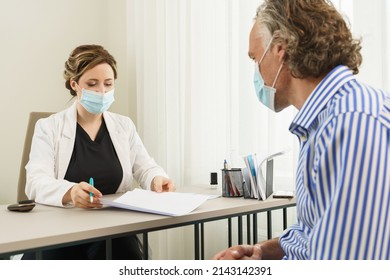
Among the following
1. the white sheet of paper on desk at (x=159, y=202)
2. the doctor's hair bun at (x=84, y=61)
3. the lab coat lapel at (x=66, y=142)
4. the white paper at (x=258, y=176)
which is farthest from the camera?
the doctor's hair bun at (x=84, y=61)

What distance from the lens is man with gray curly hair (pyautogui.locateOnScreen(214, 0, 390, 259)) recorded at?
639mm

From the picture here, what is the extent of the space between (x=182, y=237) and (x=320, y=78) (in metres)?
1.78

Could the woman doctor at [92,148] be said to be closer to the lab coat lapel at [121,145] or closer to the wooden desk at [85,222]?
the lab coat lapel at [121,145]

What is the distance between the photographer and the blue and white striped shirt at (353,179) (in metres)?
0.64

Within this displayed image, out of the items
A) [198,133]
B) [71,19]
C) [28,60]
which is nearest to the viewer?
[198,133]

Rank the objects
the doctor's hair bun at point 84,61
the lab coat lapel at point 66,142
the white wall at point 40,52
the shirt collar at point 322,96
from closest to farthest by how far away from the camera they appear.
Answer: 1. the shirt collar at point 322,96
2. the lab coat lapel at point 66,142
3. the doctor's hair bun at point 84,61
4. the white wall at point 40,52

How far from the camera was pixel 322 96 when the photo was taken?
0.80 meters

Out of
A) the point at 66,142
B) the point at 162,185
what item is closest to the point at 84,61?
the point at 66,142

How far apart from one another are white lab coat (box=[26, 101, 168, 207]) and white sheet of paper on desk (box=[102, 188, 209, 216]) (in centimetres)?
23

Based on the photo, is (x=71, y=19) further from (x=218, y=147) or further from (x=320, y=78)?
(x=320, y=78)

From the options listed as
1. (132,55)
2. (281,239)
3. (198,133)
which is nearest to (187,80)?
(198,133)

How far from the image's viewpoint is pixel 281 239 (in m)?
1.06

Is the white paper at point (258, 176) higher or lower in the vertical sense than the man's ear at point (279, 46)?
lower

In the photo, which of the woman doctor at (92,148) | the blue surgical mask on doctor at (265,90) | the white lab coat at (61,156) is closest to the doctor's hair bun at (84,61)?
the woman doctor at (92,148)
